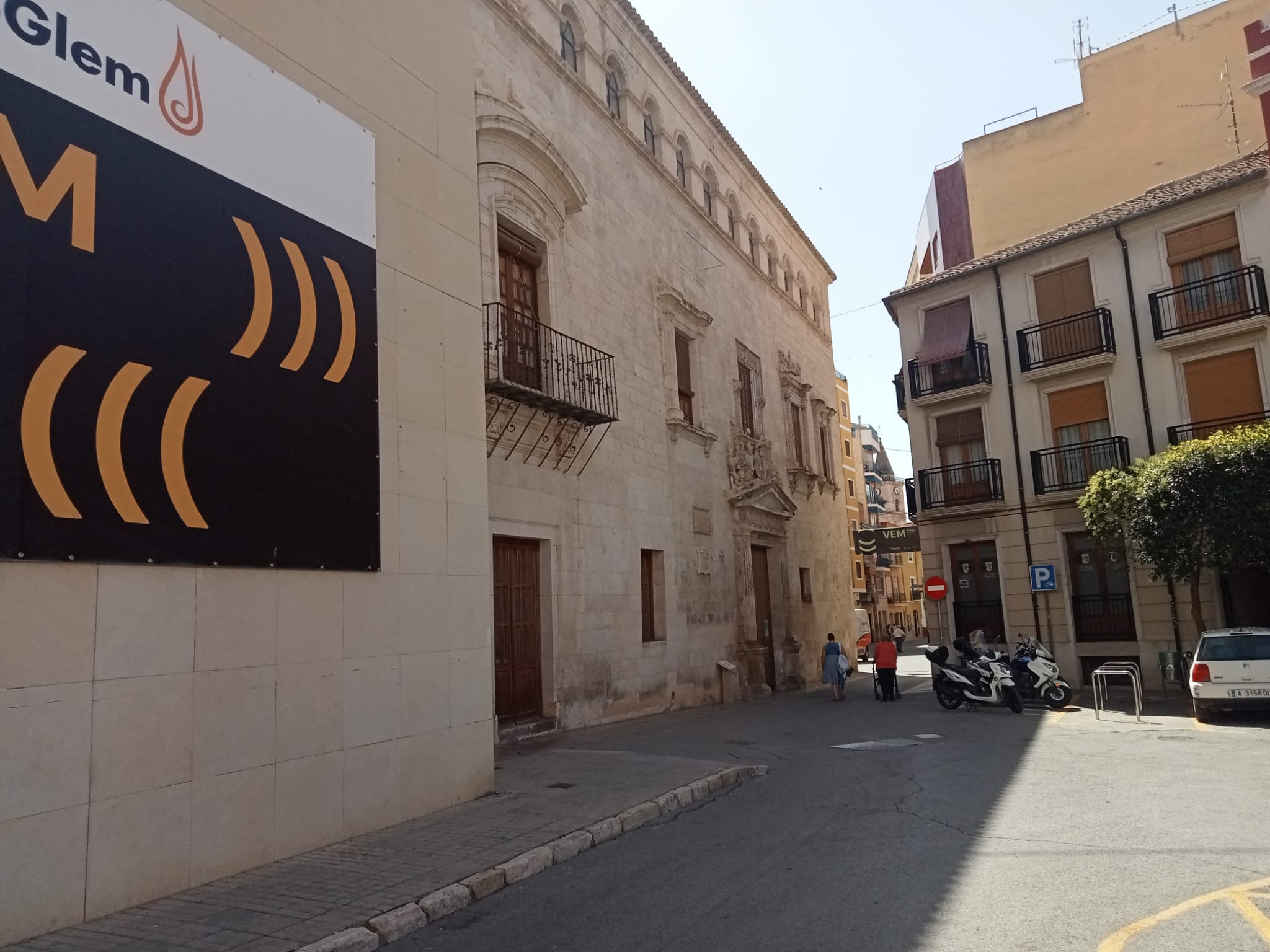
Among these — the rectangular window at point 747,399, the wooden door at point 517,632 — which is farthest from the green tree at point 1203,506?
the wooden door at point 517,632

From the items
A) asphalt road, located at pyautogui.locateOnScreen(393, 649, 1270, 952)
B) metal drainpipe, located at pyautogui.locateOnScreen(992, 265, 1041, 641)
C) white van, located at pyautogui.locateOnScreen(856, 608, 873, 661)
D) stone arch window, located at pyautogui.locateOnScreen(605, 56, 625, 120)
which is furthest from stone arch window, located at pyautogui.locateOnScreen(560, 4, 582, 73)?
white van, located at pyautogui.locateOnScreen(856, 608, 873, 661)

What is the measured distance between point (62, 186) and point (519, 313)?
725 centimetres

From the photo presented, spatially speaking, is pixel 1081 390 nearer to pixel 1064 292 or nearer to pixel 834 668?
pixel 1064 292

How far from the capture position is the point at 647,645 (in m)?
15.4

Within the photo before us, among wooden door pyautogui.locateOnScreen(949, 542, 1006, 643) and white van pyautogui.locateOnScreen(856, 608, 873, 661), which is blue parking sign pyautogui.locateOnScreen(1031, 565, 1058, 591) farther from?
white van pyautogui.locateOnScreen(856, 608, 873, 661)

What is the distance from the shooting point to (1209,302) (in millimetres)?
18656

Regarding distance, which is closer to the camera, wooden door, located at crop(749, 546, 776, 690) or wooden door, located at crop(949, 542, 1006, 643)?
wooden door, located at crop(949, 542, 1006, 643)

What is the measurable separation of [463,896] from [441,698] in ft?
7.92

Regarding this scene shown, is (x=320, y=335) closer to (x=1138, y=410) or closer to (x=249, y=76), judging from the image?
(x=249, y=76)

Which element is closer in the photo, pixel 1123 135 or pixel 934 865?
pixel 934 865

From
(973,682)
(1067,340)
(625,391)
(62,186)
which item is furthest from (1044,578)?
(62,186)

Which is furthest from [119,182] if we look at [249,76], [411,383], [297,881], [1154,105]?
[1154,105]

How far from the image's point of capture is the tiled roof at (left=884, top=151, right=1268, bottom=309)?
1844cm

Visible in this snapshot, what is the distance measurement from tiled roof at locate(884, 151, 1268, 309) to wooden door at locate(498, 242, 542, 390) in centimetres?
1299
